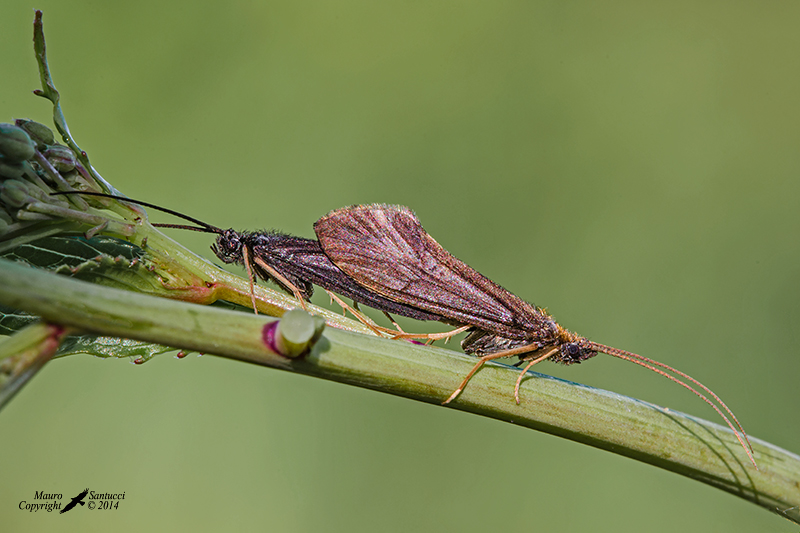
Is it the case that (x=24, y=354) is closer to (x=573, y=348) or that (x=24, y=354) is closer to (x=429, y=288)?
(x=429, y=288)

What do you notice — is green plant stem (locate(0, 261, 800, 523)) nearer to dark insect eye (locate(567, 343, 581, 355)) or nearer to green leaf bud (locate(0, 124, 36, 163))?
dark insect eye (locate(567, 343, 581, 355))

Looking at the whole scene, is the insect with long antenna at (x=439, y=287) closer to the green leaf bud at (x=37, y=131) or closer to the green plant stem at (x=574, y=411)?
the green plant stem at (x=574, y=411)

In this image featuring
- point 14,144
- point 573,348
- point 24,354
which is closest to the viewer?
point 24,354

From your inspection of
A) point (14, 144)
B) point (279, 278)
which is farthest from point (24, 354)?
point (279, 278)

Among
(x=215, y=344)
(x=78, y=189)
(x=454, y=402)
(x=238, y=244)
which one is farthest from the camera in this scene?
(x=238, y=244)

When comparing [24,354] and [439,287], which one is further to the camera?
[439,287]

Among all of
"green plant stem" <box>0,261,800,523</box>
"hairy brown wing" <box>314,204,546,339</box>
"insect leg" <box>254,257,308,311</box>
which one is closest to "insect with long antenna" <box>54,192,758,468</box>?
"hairy brown wing" <box>314,204,546,339</box>

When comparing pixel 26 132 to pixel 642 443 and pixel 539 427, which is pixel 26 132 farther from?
pixel 642 443

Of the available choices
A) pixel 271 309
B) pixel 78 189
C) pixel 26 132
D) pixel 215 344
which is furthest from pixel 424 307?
pixel 26 132
